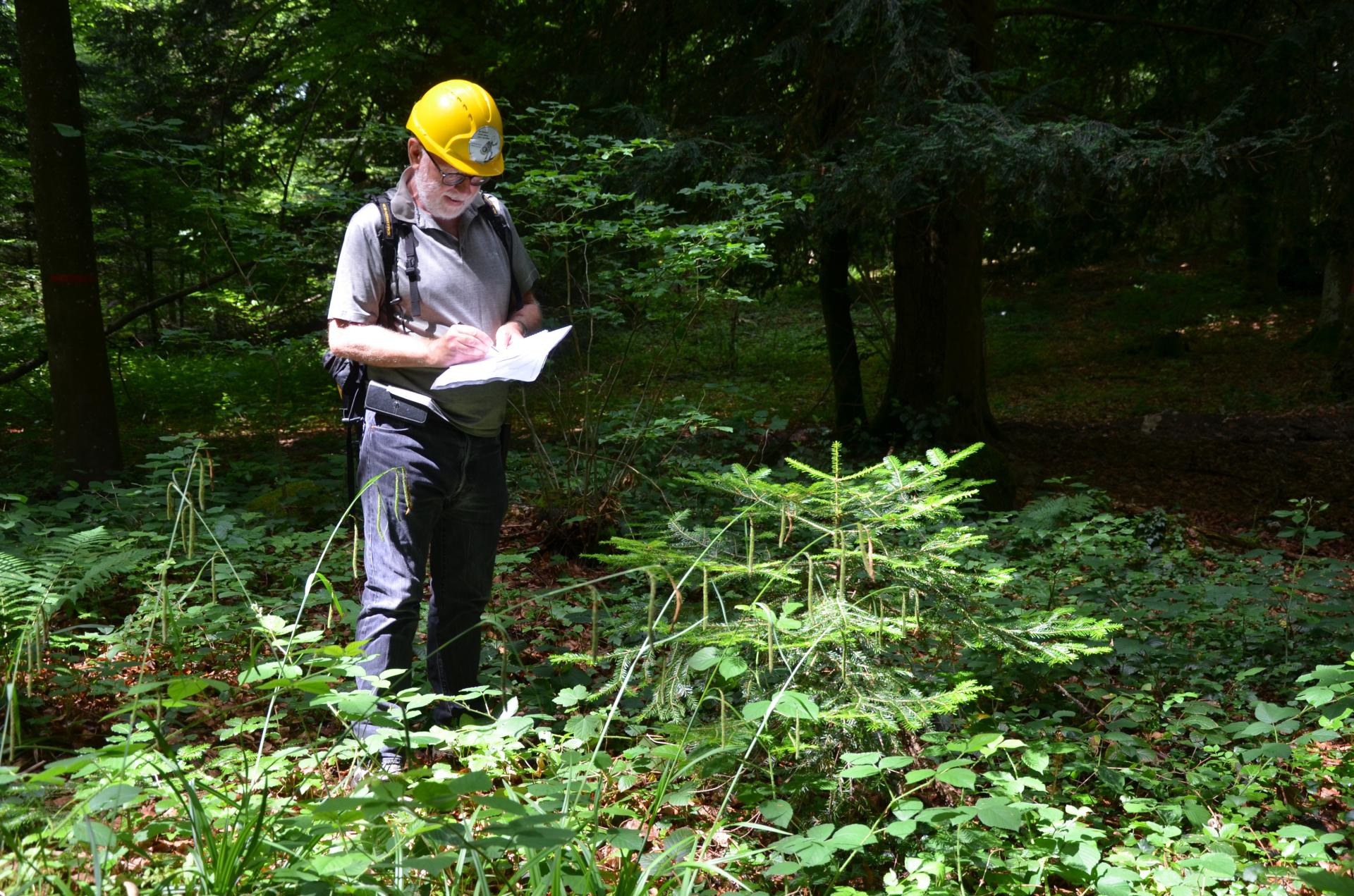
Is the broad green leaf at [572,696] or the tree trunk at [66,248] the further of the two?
the tree trunk at [66,248]

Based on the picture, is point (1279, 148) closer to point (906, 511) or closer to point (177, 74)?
point (906, 511)

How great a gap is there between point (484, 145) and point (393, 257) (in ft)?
1.44

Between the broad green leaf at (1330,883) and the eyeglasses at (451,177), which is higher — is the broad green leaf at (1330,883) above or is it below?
below

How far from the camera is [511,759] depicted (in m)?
2.39

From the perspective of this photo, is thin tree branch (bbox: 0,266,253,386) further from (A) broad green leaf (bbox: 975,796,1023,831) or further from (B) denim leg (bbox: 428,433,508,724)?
(A) broad green leaf (bbox: 975,796,1023,831)

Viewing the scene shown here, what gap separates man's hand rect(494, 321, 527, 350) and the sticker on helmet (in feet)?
1.67

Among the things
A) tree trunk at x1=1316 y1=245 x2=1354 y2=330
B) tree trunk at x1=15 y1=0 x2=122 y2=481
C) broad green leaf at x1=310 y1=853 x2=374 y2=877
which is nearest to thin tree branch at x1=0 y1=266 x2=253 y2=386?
tree trunk at x1=15 y1=0 x2=122 y2=481

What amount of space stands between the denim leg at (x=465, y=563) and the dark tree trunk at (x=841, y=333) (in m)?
5.61

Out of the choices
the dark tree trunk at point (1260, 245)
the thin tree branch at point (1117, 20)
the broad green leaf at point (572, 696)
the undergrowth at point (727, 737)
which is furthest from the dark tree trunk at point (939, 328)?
the broad green leaf at point (572, 696)

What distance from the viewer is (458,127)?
2576mm

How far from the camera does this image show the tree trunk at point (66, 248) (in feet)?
18.6

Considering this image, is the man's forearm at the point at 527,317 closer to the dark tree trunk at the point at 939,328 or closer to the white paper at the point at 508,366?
the white paper at the point at 508,366

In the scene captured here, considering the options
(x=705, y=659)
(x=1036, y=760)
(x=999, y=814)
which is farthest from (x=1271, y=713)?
(x=705, y=659)

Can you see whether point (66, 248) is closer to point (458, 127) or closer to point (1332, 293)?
point (458, 127)
